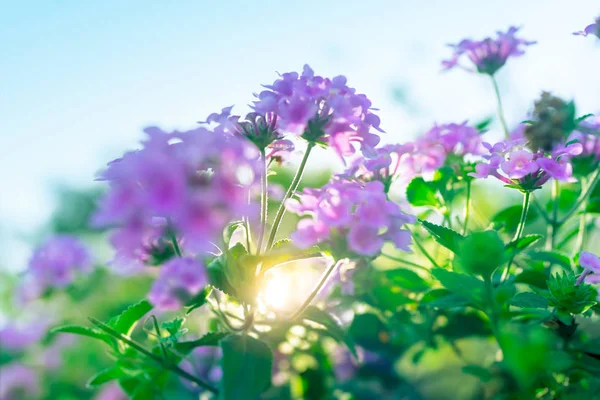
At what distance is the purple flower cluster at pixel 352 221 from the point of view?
0.65 meters

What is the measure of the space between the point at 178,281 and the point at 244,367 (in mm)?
180

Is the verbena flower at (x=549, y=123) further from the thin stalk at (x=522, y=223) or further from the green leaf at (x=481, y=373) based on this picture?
the green leaf at (x=481, y=373)

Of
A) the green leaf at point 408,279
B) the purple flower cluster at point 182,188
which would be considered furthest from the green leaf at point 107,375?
the green leaf at point 408,279

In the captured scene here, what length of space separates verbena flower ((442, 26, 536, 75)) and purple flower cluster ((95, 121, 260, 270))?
755 mm

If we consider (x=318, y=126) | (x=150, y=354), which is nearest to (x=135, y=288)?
(x=150, y=354)

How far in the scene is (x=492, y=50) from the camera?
3.92ft

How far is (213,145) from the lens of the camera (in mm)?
586

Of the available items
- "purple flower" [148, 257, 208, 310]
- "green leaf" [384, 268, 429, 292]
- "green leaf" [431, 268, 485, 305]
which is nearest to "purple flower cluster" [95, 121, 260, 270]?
"purple flower" [148, 257, 208, 310]

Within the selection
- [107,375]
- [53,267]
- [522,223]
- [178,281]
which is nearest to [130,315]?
[107,375]

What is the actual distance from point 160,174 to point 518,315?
0.61 meters

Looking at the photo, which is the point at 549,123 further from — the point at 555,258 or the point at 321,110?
the point at 321,110

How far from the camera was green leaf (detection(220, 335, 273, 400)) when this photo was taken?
0.70 meters

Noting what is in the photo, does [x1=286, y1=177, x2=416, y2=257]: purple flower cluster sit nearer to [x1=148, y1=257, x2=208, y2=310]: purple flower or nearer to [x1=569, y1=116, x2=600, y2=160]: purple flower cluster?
[x1=148, y1=257, x2=208, y2=310]: purple flower

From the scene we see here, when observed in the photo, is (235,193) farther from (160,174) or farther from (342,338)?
(342,338)
